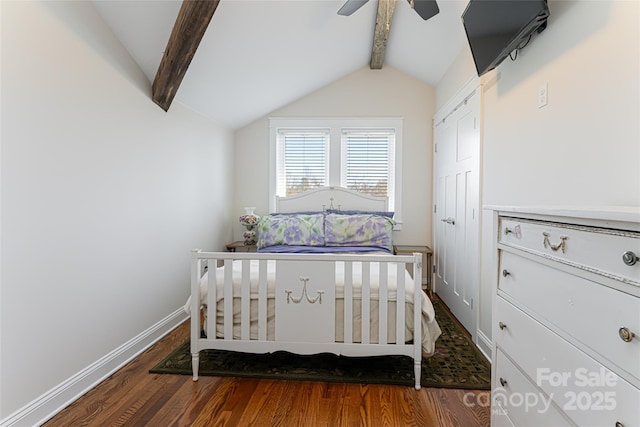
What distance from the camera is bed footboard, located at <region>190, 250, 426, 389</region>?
187cm

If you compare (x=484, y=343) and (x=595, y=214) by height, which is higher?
(x=595, y=214)

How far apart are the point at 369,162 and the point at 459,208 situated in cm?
152

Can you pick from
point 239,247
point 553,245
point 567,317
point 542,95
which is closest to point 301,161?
point 239,247

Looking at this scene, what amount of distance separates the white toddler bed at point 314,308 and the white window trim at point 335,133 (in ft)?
7.57

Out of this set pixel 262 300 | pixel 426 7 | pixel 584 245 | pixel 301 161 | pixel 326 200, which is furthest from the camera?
pixel 301 161

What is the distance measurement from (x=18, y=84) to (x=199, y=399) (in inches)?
73.0

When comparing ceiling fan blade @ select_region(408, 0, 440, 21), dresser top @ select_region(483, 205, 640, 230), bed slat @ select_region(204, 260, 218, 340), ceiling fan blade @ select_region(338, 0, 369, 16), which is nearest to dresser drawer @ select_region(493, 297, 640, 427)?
dresser top @ select_region(483, 205, 640, 230)

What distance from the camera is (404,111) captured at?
406cm

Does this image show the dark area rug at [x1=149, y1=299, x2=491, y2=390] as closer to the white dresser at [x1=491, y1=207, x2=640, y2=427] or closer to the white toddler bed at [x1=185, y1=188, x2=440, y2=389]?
the white toddler bed at [x1=185, y1=188, x2=440, y2=389]

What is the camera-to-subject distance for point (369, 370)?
2.07 m

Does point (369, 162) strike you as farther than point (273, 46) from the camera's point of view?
Yes

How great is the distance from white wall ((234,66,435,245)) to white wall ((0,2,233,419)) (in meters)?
2.05

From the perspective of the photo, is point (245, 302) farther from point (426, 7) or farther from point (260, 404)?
point (426, 7)

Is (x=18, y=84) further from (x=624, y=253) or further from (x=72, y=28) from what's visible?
(x=624, y=253)
